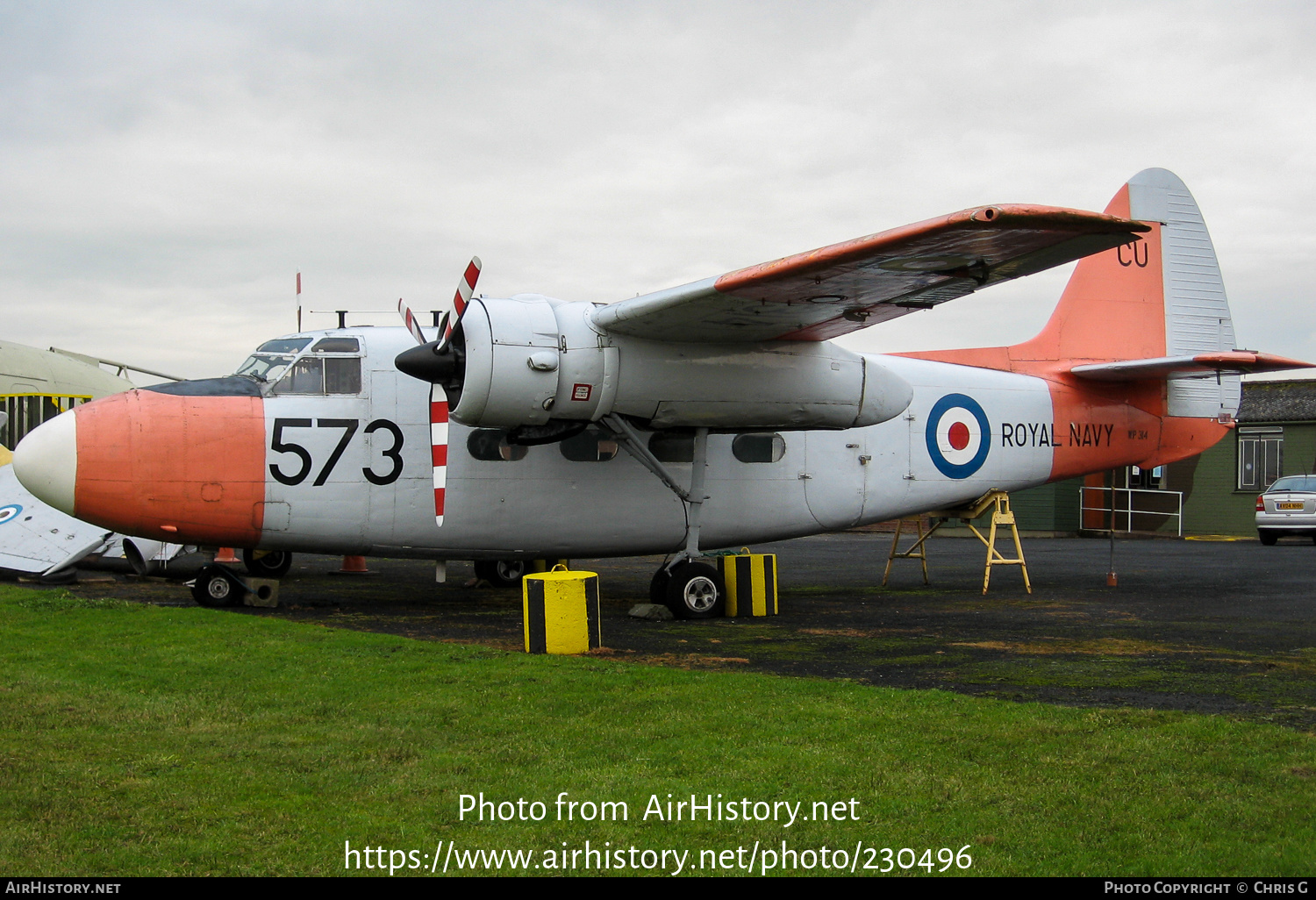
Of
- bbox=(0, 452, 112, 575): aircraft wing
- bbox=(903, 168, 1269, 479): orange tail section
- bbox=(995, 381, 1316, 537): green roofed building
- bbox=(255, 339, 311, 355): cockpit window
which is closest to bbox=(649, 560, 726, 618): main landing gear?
bbox=(255, 339, 311, 355): cockpit window

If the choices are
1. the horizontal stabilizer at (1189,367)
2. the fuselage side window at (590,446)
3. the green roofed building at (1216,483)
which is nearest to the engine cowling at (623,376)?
the fuselage side window at (590,446)

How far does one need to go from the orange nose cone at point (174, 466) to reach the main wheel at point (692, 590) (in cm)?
452

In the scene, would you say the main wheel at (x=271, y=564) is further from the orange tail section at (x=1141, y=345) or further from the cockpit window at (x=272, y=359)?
the orange tail section at (x=1141, y=345)

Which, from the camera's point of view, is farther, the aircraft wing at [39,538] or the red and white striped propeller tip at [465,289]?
the aircraft wing at [39,538]

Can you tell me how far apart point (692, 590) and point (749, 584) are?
757mm

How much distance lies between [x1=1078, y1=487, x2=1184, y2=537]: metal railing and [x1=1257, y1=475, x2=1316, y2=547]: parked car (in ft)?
11.9

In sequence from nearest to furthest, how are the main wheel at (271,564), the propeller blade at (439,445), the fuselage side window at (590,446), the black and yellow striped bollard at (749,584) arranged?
the propeller blade at (439,445)
the black and yellow striped bollard at (749,584)
the fuselage side window at (590,446)
the main wheel at (271,564)

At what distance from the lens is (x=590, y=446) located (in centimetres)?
1255

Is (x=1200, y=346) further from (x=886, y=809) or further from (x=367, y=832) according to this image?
(x=367, y=832)

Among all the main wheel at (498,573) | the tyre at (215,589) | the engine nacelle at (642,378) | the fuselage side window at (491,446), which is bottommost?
the main wheel at (498,573)

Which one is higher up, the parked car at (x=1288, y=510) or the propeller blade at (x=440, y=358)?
the propeller blade at (x=440, y=358)

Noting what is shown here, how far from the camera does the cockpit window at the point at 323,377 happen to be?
11.8m

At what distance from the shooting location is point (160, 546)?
16375 millimetres

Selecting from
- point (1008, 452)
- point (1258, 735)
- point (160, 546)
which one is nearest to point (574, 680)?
point (1258, 735)
